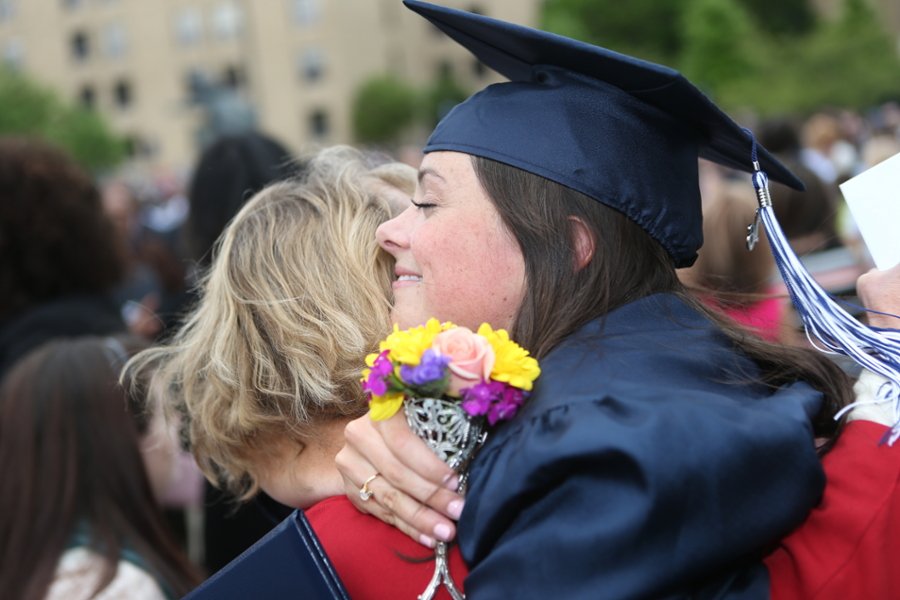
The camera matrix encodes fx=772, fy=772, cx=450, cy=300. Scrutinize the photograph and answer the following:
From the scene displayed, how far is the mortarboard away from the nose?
0.19 meters

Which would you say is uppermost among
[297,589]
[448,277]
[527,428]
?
[448,277]

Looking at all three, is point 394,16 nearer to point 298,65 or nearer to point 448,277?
point 298,65

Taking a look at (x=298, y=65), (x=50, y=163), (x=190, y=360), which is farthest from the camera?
(x=298, y=65)

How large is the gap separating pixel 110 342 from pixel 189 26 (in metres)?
48.2

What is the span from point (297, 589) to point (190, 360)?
32.6 inches

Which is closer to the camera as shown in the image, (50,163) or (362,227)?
(362,227)

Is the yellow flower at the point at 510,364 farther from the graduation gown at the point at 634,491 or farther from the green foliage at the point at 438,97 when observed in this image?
the green foliage at the point at 438,97

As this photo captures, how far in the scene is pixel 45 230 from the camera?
3.74 m

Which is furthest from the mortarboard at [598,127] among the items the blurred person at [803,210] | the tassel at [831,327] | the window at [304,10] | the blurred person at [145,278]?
the window at [304,10]

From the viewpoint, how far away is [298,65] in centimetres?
4541

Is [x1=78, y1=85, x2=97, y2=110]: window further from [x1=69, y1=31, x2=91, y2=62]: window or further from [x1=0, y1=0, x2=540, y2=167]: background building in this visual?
[x1=69, y1=31, x2=91, y2=62]: window

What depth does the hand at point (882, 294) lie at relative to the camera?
166 cm

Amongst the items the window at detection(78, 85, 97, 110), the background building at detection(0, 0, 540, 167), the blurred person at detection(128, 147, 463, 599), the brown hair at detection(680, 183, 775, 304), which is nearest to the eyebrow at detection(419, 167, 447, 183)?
the blurred person at detection(128, 147, 463, 599)

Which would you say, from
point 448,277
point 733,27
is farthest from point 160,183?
point 448,277
